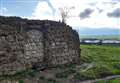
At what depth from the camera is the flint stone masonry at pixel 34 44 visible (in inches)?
969

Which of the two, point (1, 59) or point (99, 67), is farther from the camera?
point (99, 67)

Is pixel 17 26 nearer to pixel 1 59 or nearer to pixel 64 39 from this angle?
pixel 1 59

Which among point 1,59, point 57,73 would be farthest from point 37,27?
point 1,59

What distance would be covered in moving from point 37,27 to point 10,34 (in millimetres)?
4263

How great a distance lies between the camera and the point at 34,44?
91.9 ft

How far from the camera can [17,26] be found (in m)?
26.0

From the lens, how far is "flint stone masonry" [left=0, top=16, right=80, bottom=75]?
80.8 feet

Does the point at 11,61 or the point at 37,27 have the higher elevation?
the point at 37,27

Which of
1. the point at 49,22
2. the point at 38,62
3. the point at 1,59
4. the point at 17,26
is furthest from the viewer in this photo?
the point at 49,22

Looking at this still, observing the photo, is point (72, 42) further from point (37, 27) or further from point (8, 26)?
point (8, 26)

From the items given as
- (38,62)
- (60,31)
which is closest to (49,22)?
(60,31)

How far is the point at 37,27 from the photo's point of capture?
94.7 ft

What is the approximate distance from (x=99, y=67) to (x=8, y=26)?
12.6 metres

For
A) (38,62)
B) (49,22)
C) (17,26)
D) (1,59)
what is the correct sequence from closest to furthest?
1. (1,59)
2. (17,26)
3. (38,62)
4. (49,22)
